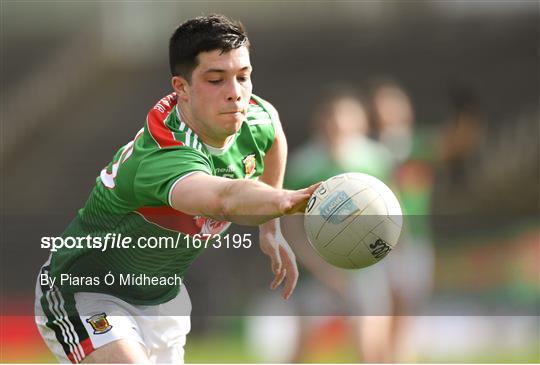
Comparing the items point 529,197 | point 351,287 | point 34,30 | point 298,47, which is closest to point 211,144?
point 351,287

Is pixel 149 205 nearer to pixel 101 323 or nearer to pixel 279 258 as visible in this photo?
pixel 101 323

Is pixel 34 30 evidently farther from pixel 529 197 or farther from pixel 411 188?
pixel 411 188

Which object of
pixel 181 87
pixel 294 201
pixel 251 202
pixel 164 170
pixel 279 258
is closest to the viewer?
pixel 294 201

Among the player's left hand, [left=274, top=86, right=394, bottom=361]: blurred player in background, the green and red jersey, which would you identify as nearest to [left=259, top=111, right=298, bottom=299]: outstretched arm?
the player's left hand

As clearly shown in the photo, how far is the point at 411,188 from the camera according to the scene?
9.42 metres

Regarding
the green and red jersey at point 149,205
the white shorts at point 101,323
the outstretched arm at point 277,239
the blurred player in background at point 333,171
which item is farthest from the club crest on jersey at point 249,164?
the blurred player in background at point 333,171

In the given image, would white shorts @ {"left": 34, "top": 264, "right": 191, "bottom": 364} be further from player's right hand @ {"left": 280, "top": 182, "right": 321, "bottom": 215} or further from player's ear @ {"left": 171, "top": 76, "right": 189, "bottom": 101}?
player's right hand @ {"left": 280, "top": 182, "right": 321, "bottom": 215}

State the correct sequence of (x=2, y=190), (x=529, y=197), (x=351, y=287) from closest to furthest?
1. (x=351, y=287)
2. (x=529, y=197)
3. (x=2, y=190)

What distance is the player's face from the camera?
5.10 meters

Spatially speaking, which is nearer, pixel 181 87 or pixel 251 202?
pixel 251 202

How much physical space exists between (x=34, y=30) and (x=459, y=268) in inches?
643

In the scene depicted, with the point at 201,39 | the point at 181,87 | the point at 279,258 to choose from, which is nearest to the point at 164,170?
the point at 181,87

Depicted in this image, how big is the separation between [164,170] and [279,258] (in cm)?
139

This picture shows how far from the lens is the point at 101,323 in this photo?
Result: 5.25 metres
